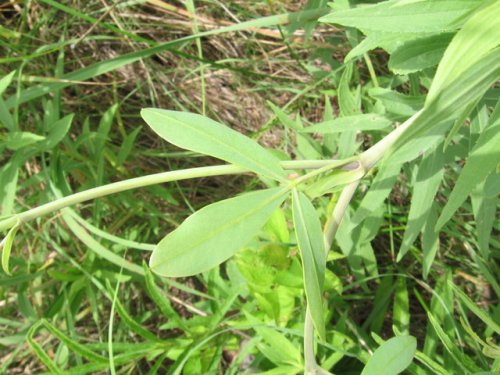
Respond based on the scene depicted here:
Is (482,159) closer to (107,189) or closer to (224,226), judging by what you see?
(224,226)

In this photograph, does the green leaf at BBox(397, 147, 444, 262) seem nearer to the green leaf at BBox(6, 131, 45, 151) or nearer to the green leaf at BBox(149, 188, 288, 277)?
the green leaf at BBox(149, 188, 288, 277)

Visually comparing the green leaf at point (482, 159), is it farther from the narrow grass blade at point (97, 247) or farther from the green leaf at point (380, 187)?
the narrow grass blade at point (97, 247)

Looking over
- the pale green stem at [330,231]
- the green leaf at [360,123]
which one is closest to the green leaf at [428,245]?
the green leaf at [360,123]

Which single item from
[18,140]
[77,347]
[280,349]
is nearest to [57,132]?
[18,140]

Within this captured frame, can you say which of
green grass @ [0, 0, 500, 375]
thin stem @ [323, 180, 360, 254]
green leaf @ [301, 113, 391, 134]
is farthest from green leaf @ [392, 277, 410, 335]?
thin stem @ [323, 180, 360, 254]

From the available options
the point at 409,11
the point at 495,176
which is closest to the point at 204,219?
the point at 409,11

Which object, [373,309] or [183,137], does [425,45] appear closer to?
[183,137]
